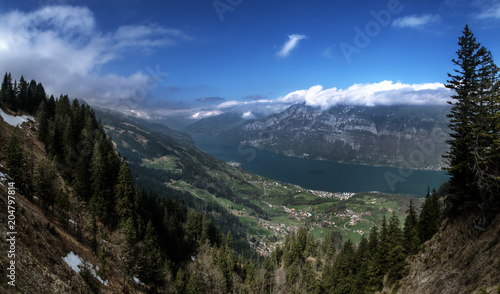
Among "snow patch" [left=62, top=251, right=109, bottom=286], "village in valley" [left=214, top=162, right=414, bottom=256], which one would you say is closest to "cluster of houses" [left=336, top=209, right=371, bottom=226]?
"village in valley" [left=214, top=162, right=414, bottom=256]

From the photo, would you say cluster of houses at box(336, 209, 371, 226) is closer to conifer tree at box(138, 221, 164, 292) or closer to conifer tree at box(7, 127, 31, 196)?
conifer tree at box(138, 221, 164, 292)

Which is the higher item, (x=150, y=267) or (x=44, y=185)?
(x=44, y=185)

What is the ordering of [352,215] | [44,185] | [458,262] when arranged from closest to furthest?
[458,262] < [44,185] < [352,215]

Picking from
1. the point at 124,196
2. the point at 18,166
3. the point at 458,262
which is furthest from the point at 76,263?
the point at 458,262

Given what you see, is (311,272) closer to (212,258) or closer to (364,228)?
(212,258)

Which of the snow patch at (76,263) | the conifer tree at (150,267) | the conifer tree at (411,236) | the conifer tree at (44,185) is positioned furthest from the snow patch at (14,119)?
the conifer tree at (411,236)

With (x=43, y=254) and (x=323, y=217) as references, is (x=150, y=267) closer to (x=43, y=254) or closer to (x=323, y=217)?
(x=43, y=254)

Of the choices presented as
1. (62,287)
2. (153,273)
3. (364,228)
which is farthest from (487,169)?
(364,228)

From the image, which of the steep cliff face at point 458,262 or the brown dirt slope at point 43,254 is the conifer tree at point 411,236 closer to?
the steep cliff face at point 458,262
